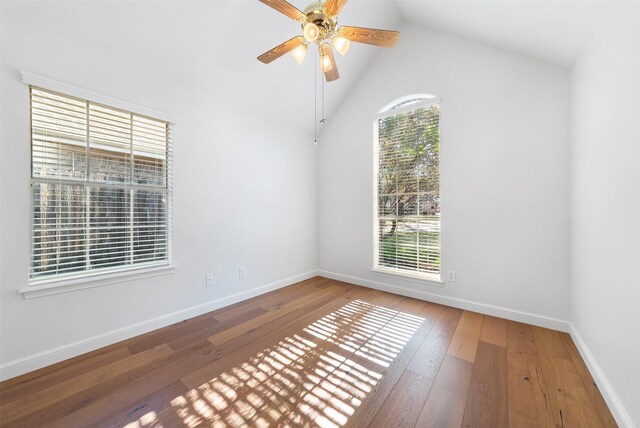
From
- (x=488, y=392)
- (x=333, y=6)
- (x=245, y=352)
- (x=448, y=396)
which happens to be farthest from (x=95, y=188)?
(x=488, y=392)

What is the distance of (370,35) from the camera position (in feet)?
6.39

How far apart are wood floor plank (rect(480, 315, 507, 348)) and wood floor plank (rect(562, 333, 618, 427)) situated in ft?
1.50

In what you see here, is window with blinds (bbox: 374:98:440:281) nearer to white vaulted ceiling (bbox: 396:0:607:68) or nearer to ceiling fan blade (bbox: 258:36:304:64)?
white vaulted ceiling (bbox: 396:0:607:68)

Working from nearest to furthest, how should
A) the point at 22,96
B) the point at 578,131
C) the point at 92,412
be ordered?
the point at 92,412, the point at 22,96, the point at 578,131

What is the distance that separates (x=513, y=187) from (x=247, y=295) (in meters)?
3.51

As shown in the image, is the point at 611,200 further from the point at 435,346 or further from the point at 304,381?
the point at 304,381

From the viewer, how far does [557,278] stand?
98.0 inches

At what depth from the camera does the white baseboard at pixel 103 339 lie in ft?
6.00

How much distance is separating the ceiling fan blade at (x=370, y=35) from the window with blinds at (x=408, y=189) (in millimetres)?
1534

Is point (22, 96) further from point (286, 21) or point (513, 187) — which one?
point (513, 187)

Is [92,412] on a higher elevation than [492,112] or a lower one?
lower

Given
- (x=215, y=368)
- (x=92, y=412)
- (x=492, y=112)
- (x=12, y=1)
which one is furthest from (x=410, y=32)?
(x=92, y=412)

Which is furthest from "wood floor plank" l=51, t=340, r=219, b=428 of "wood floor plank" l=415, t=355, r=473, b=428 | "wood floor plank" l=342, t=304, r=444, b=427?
"wood floor plank" l=415, t=355, r=473, b=428

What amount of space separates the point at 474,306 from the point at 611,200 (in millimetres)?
1790
